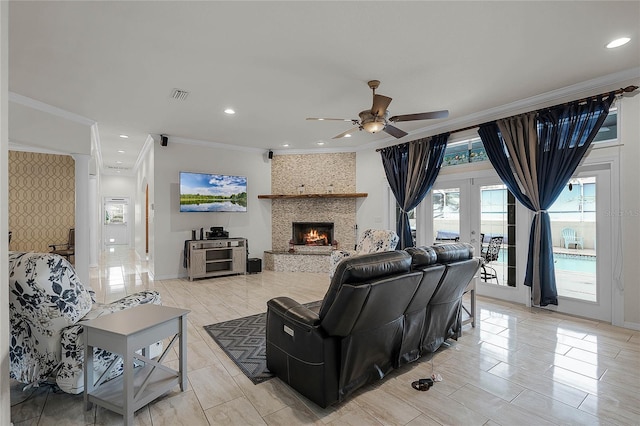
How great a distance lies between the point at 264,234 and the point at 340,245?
6.16 feet

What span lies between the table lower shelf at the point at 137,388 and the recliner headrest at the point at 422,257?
1971 mm

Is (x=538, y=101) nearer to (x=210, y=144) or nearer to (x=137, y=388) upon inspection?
(x=137, y=388)

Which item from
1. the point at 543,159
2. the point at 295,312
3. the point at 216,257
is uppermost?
the point at 543,159

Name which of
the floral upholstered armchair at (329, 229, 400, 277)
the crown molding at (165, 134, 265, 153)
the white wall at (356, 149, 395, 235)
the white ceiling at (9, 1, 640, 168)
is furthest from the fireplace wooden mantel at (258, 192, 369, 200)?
the white ceiling at (9, 1, 640, 168)

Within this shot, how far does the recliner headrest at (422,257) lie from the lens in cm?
234

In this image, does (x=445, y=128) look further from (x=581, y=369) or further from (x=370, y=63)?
(x=581, y=369)

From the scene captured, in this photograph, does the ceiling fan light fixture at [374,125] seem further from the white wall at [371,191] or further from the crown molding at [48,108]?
the crown molding at [48,108]

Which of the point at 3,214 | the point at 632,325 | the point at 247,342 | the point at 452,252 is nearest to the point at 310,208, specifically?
the point at 247,342

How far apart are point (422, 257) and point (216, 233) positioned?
16.8 feet

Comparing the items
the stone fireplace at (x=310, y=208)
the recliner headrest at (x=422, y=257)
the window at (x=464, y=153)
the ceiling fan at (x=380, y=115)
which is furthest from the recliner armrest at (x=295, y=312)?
the stone fireplace at (x=310, y=208)

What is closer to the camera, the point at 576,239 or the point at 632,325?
the point at 632,325

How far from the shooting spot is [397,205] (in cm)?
614

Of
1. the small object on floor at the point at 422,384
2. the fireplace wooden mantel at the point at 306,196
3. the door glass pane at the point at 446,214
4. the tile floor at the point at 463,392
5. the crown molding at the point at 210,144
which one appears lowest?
the tile floor at the point at 463,392

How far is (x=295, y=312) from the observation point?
2.18 meters
